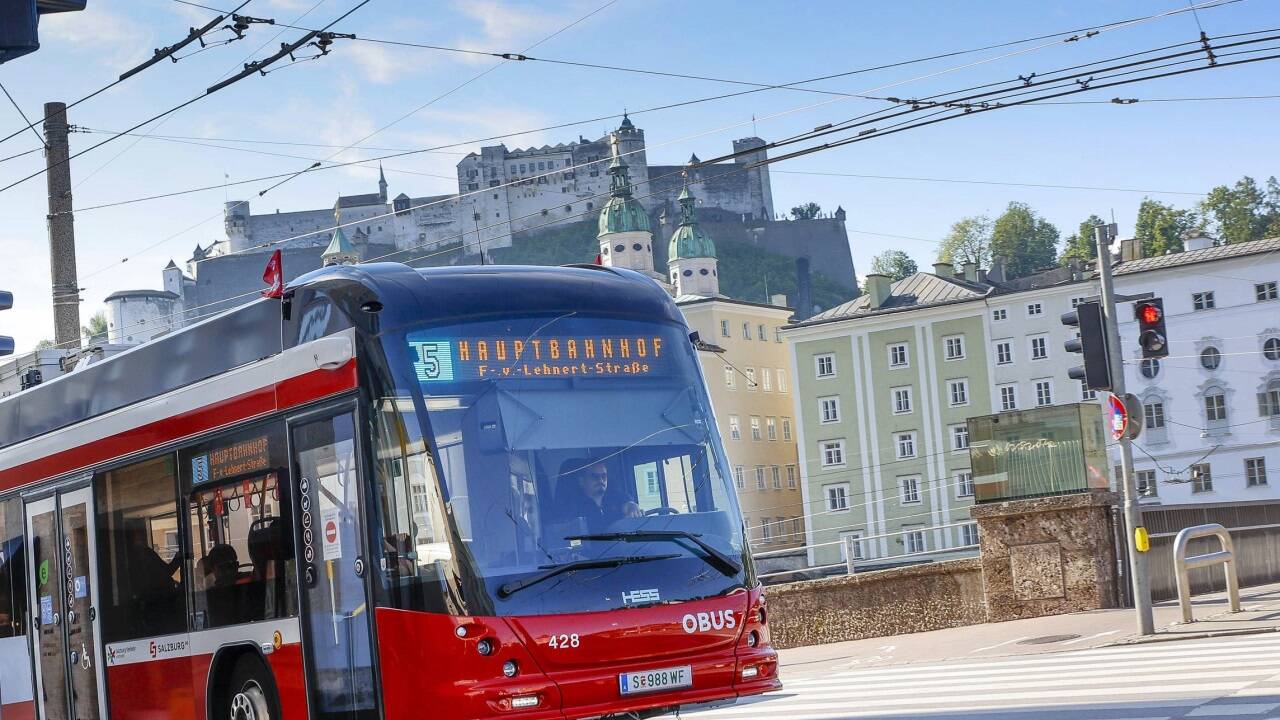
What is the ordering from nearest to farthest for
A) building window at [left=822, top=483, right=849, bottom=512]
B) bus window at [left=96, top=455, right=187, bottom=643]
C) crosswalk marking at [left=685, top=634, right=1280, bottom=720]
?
crosswalk marking at [left=685, top=634, right=1280, bottom=720] → bus window at [left=96, top=455, right=187, bottom=643] → building window at [left=822, top=483, right=849, bottom=512]

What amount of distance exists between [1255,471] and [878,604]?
6053cm

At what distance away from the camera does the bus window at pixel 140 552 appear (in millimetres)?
11898

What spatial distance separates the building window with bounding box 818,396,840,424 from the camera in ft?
292

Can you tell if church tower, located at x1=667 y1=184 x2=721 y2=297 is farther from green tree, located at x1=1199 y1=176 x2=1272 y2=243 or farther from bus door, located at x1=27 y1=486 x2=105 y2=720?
bus door, located at x1=27 y1=486 x2=105 y2=720

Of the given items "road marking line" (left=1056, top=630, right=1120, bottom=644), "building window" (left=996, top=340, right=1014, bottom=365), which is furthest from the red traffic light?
"building window" (left=996, top=340, right=1014, bottom=365)

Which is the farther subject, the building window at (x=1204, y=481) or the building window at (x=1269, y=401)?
the building window at (x=1204, y=481)

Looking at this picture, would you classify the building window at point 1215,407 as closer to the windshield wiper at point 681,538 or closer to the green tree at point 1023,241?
the green tree at point 1023,241

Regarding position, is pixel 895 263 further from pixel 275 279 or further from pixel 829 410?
pixel 275 279

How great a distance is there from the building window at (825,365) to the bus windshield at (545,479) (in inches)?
3132

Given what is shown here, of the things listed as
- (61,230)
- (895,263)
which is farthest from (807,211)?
(61,230)

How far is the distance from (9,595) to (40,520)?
88cm

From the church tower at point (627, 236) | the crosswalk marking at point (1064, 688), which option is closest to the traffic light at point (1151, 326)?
the crosswalk marking at point (1064, 688)

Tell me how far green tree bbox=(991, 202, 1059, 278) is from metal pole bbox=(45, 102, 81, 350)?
373 feet

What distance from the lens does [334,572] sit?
33.1 feet
